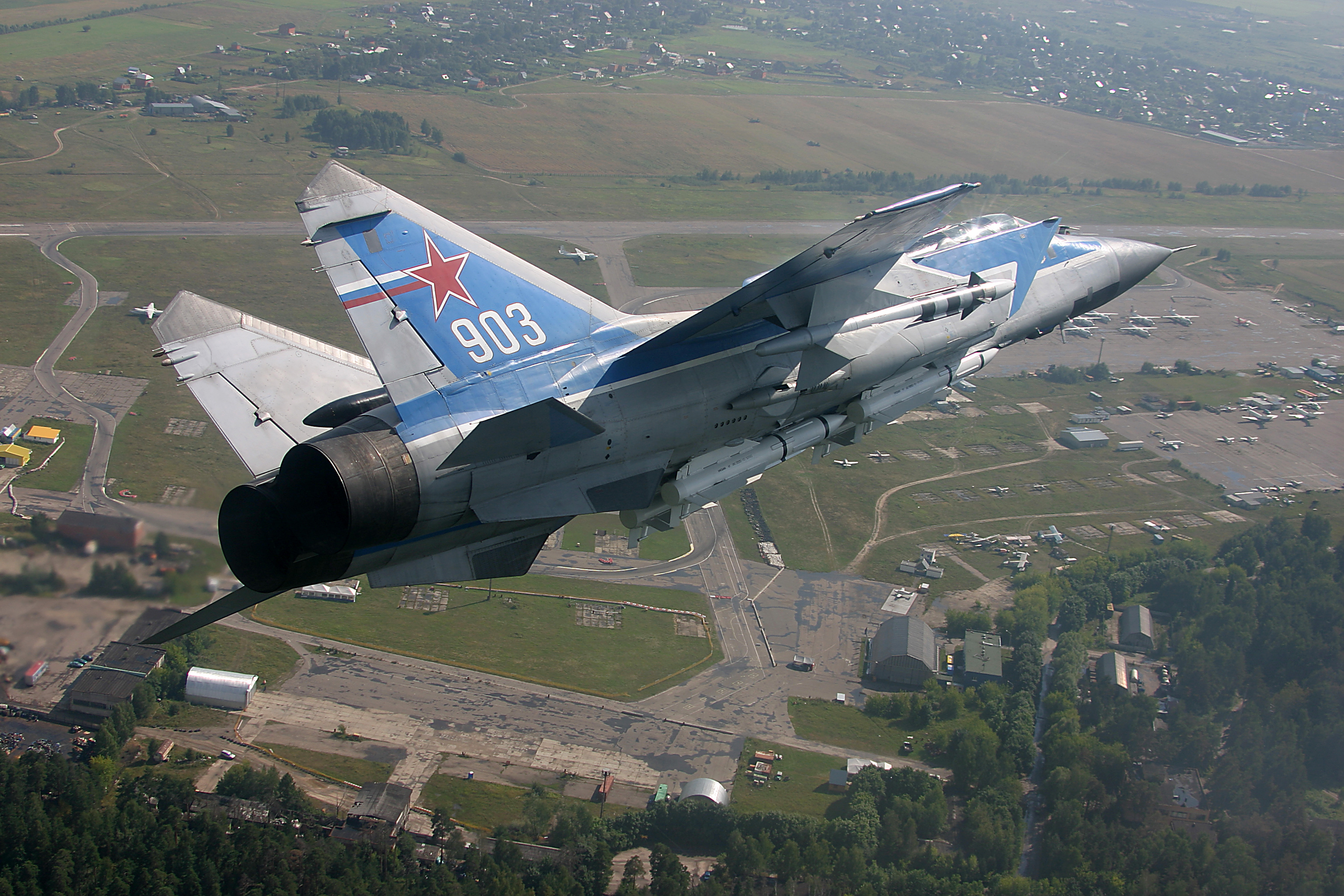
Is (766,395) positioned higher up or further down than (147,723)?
higher up

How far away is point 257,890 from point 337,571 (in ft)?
73.9

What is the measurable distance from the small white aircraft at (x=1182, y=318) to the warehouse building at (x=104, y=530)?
9957 cm

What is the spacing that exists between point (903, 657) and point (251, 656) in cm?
3157

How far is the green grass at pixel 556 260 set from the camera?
84438 millimetres

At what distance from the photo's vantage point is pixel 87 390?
61375mm

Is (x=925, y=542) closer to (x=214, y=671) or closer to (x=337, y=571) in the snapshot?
(x=214, y=671)

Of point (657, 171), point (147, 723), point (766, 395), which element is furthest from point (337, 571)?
point (657, 171)

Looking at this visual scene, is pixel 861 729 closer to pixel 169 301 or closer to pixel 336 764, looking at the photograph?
pixel 336 764

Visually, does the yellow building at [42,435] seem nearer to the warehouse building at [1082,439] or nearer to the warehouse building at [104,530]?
the warehouse building at [104,530]

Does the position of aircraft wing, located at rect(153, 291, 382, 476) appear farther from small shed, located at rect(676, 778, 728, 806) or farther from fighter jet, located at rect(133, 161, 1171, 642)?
small shed, located at rect(676, 778, 728, 806)

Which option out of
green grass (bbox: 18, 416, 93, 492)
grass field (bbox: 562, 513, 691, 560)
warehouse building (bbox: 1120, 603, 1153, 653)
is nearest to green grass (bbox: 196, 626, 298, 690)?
green grass (bbox: 18, 416, 93, 492)

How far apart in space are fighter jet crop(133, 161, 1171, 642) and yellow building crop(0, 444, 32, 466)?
126 feet

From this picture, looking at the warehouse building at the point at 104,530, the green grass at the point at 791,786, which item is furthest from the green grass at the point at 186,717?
the warehouse building at the point at 104,530

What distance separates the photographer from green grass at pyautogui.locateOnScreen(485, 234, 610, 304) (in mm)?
84438
